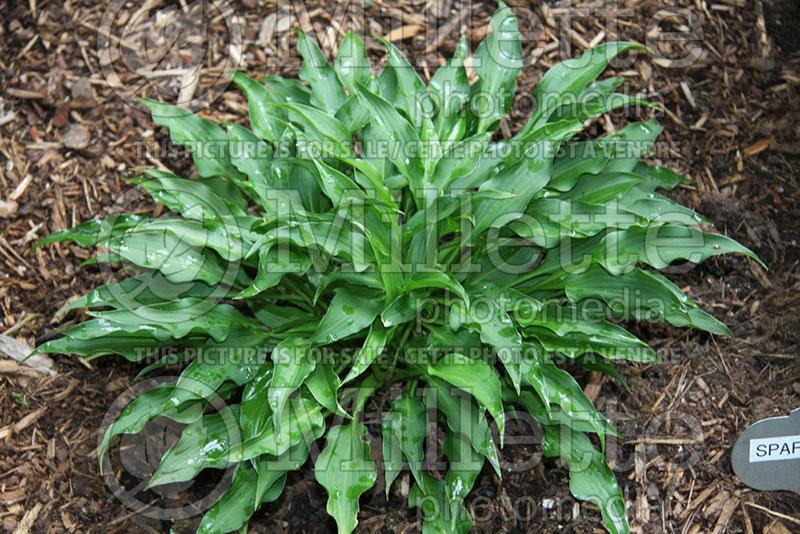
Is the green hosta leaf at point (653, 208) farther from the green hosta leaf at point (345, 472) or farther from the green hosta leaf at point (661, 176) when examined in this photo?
the green hosta leaf at point (345, 472)

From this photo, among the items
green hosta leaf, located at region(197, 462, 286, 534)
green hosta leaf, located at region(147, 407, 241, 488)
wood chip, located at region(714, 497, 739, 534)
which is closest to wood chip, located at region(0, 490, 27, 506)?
green hosta leaf, located at region(147, 407, 241, 488)

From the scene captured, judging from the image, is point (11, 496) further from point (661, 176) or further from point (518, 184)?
point (661, 176)

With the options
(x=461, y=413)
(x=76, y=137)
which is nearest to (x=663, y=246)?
(x=461, y=413)

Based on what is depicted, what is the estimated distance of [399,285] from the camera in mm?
2527

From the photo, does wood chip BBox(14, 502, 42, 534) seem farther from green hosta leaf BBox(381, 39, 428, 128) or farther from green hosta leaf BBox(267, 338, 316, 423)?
green hosta leaf BBox(381, 39, 428, 128)

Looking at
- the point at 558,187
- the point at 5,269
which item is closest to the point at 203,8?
the point at 5,269

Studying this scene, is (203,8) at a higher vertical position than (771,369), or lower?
higher

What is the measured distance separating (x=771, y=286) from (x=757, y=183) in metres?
0.51

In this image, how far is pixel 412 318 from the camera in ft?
8.48

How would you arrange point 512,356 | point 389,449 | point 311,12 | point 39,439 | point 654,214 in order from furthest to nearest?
point 311,12, point 39,439, point 654,214, point 389,449, point 512,356

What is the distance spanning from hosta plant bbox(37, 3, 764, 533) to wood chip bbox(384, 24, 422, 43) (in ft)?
2.62

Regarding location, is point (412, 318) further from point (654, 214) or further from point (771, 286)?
point (771, 286)

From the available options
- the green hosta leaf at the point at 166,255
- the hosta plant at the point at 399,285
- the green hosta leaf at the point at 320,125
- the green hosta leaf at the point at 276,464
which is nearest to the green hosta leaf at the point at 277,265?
the hosta plant at the point at 399,285

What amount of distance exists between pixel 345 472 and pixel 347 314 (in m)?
0.52
